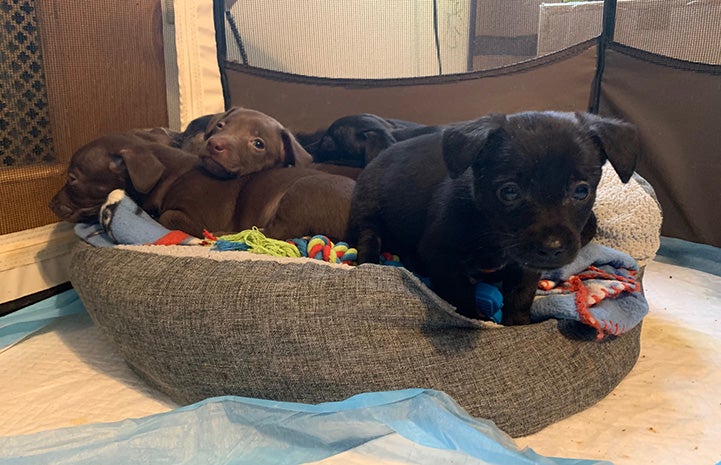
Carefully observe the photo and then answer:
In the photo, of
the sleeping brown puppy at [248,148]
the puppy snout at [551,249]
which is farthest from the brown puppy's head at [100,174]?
the puppy snout at [551,249]

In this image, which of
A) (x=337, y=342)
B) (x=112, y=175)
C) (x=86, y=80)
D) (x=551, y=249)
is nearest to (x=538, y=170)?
(x=551, y=249)

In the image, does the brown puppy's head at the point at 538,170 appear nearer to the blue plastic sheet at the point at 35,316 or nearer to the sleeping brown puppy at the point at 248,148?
the sleeping brown puppy at the point at 248,148

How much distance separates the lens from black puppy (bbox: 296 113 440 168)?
2676 millimetres

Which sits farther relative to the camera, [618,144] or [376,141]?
[376,141]

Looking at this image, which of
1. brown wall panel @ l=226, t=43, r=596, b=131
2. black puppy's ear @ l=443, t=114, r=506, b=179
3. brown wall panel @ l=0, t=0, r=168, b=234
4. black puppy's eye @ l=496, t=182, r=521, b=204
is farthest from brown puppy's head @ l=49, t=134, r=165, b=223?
black puppy's eye @ l=496, t=182, r=521, b=204

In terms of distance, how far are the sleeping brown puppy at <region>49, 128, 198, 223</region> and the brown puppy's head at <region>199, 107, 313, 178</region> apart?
0.57 feet

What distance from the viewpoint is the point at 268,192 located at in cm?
240

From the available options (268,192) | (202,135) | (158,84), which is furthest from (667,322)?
(158,84)

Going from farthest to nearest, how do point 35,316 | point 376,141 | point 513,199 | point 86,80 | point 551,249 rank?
point 376,141
point 86,80
point 35,316
point 513,199
point 551,249

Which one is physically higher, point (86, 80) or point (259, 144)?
point (86, 80)

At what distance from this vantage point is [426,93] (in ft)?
9.97

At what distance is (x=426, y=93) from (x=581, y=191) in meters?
1.71

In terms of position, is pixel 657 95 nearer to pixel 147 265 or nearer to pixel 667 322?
pixel 667 322

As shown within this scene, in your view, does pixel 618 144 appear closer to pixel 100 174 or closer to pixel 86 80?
pixel 100 174
